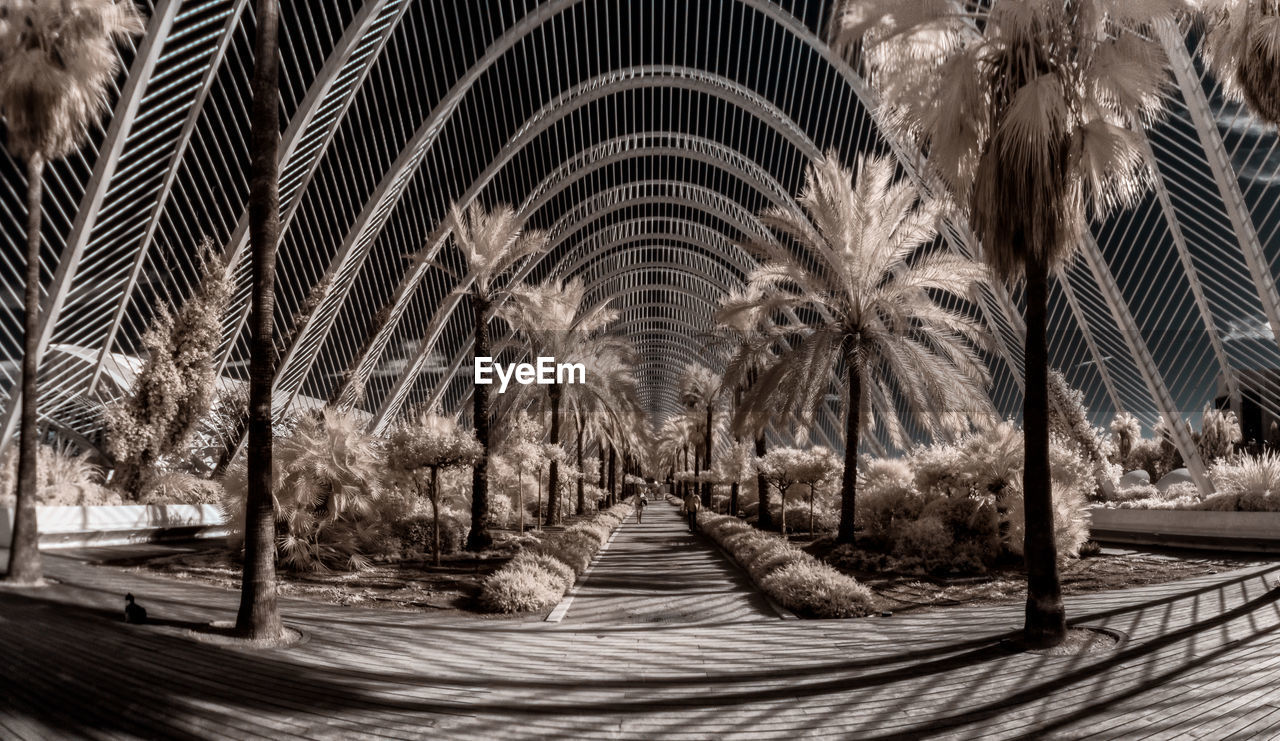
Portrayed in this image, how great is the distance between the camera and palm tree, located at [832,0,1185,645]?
25.3 feet

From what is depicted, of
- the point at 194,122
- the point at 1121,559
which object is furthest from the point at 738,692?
the point at 194,122

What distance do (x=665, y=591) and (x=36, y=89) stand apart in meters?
11.9

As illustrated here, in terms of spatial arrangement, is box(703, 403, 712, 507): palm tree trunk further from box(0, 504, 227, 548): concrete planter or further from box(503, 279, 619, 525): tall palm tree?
box(0, 504, 227, 548): concrete planter

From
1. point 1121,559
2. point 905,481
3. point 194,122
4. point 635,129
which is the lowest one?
point 1121,559

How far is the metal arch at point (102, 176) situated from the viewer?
17.7m

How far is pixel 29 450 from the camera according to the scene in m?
11.2

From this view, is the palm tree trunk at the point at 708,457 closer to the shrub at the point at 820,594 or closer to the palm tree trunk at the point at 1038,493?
the shrub at the point at 820,594

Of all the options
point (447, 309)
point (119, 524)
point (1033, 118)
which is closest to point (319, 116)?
point (447, 309)

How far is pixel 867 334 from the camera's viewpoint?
18875 mm

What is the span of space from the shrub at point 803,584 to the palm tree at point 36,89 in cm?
1023

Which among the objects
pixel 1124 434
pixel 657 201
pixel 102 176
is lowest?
pixel 1124 434

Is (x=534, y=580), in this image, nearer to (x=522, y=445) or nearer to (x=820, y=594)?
(x=820, y=594)

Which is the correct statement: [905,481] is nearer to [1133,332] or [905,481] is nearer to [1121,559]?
[1121,559]

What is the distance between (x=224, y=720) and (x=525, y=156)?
1337 inches
